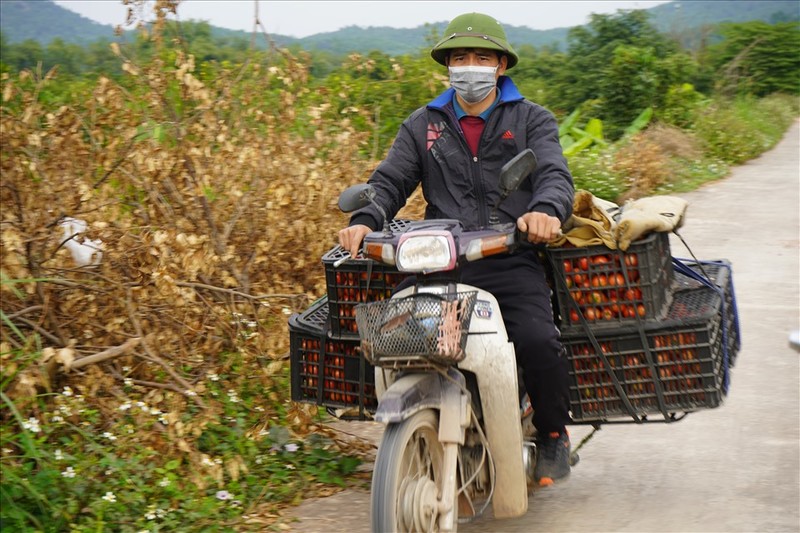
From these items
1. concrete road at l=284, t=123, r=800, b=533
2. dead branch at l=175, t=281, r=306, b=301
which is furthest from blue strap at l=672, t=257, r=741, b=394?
dead branch at l=175, t=281, r=306, b=301

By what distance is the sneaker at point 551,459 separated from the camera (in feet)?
14.0

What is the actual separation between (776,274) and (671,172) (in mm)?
4289

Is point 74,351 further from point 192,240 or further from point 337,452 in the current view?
point 337,452

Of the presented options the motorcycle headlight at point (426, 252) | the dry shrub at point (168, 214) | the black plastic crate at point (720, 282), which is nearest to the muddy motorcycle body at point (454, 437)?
the motorcycle headlight at point (426, 252)

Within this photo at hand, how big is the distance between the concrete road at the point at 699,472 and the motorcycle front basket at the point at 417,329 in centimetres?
123

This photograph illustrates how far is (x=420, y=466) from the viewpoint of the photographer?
3.76 m

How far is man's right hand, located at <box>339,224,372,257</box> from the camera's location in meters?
3.94

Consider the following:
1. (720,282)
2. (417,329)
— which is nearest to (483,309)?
(417,329)

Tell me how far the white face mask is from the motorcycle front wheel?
1404 millimetres

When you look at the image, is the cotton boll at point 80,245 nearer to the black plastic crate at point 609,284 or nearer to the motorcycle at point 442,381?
the motorcycle at point 442,381

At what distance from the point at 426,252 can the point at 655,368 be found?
1.20 m

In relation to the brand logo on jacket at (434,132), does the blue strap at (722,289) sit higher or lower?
lower

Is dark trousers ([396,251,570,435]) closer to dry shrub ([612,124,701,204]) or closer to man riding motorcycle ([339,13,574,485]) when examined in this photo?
man riding motorcycle ([339,13,574,485])

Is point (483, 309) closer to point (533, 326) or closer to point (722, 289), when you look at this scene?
point (533, 326)
